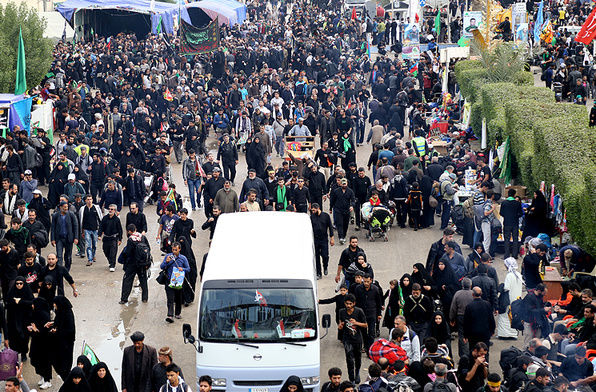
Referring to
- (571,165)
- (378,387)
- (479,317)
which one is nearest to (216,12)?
(571,165)

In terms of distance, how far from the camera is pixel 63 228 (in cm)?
1702

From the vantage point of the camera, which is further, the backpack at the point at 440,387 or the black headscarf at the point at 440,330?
the black headscarf at the point at 440,330

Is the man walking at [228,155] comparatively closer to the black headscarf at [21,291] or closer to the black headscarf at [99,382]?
the black headscarf at [21,291]

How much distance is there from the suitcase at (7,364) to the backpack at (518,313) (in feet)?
21.8

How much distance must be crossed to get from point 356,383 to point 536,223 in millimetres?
6366

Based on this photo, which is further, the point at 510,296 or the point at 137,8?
the point at 137,8

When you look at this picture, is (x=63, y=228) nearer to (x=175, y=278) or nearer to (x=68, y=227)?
(x=68, y=227)

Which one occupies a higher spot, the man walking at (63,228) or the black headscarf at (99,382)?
the man walking at (63,228)

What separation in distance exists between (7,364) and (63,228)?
5708 mm

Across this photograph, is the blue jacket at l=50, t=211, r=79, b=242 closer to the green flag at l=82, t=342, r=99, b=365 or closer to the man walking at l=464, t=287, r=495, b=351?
the green flag at l=82, t=342, r=99, b=365

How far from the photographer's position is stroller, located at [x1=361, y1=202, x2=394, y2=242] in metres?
19.0

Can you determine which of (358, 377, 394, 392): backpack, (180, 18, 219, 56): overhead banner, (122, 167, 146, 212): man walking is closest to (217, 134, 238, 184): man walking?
(122, 167, 146, 212): man walking

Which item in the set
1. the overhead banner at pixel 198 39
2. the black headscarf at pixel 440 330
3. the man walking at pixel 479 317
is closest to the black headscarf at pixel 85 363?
the black headscarf at pixel 440 330

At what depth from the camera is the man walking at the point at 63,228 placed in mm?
17016
